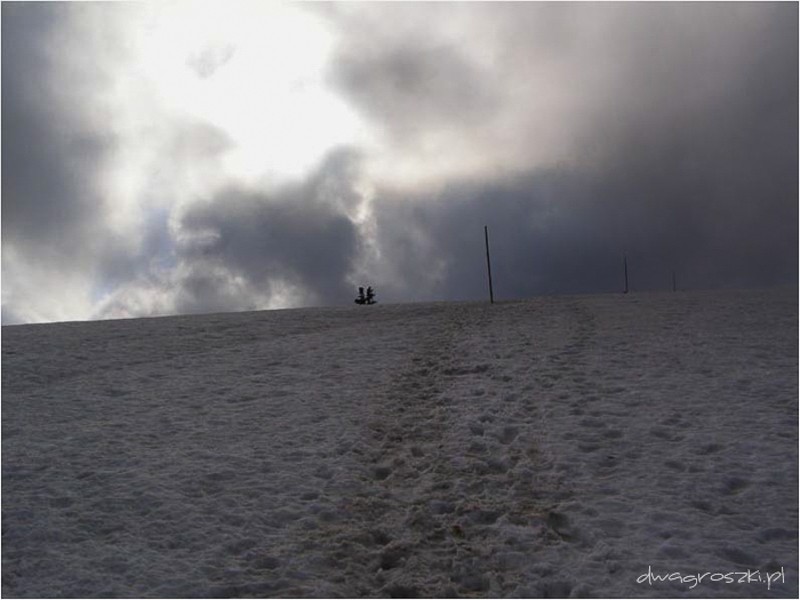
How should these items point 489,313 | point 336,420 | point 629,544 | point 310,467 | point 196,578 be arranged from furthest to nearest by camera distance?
point 489,313
point 336,420
point 310,467
point 629,544
point 196,578

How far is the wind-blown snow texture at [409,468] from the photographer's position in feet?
30.2

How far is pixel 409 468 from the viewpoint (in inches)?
482

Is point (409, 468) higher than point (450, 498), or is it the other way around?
point (409, 468)

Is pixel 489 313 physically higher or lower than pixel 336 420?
higher

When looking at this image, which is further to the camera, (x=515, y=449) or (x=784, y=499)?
(x=515, y=449)

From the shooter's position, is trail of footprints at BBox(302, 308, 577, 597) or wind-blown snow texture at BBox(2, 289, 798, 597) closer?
trail of footprints at BBox(302, 308, 577, 597)

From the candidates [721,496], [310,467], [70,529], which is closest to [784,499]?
[721,496]

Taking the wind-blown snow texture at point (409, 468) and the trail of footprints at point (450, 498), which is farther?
the wind-blown snow texture at point (409, 468)

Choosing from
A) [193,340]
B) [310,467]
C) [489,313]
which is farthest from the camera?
[489,313]

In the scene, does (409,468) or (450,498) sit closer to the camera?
(450,498)

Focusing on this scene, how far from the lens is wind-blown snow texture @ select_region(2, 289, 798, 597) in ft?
30.2

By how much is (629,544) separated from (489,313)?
63.9 feet

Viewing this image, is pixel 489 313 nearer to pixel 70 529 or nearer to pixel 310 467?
pixel 310 467

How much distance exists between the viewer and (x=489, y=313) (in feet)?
94.9
